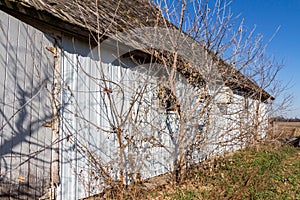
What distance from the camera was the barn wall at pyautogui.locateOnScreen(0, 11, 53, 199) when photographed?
3699 millimetres

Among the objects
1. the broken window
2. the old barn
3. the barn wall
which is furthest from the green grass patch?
the barn wall

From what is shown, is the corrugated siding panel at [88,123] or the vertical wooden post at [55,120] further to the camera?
the corrugated siding panel at [88,123]

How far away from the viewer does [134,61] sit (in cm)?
640

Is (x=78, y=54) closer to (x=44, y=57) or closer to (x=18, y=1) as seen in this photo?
(x=44, y=57)

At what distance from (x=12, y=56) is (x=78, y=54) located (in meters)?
1.39

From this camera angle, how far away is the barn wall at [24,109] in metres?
3.70

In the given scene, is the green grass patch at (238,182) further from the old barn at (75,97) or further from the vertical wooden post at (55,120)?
the vertical wooden post at (55,120)

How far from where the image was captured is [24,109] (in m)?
3.96

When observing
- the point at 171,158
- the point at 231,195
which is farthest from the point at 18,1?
the point at 171,158

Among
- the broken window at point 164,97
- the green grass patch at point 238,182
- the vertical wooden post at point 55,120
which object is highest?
the broken window at point 164,97

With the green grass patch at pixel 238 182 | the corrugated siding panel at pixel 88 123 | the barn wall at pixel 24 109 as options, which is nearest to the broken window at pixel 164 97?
the corrugated siding panel at pixel 88 123

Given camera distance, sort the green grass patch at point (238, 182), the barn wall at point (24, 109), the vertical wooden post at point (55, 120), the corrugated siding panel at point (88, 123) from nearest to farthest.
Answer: the barn wall at point (24, 109) < the vertical wooden post at point (55, 120) < the corrugated siding panel at point (88, 123) < the green grass patch at point (238, 182)

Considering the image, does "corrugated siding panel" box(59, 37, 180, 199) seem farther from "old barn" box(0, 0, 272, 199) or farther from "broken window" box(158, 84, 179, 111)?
"broken window" box(158, 84, 179, 111)

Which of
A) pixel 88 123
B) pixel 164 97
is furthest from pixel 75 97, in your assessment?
pixel 164 97
